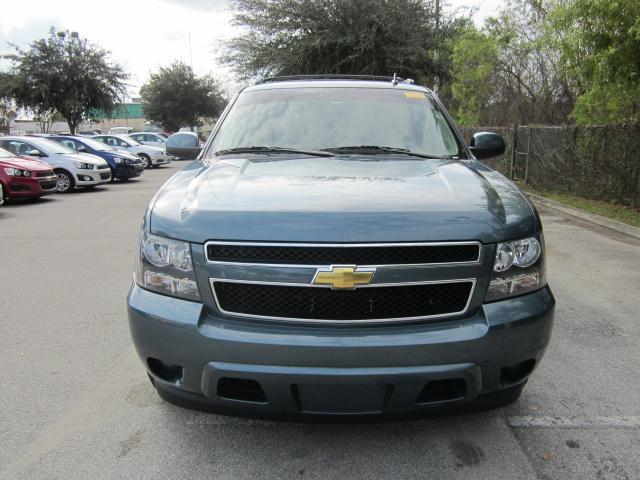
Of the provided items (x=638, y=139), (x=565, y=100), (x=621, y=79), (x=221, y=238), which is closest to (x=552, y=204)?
(x=638, y=139)

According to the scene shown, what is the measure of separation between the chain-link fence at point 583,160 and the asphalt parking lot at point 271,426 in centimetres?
718

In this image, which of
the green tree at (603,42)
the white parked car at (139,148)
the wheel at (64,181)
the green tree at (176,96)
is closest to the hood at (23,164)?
the wheel at (64,181)

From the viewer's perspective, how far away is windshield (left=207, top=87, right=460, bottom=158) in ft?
12.1

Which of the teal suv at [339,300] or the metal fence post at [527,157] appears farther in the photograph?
the metal fence post at [527,157]

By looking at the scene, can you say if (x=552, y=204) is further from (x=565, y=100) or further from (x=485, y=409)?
(x=485, y=409)

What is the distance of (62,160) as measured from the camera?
15.4 meters

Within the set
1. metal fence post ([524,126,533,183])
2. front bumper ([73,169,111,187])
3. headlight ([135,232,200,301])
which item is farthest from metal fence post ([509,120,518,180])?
headlight ([135,232,200,301])

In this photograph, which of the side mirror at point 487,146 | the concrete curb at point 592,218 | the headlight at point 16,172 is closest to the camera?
the side mirror at point 487,146

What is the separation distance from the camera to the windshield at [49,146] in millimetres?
15547

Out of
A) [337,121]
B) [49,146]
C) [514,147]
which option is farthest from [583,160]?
[49,146]

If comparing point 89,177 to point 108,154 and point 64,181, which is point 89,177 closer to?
point 64,181

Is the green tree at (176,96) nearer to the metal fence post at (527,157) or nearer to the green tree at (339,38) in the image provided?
the green tree at (339,38)

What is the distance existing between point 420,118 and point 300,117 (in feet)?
2.79

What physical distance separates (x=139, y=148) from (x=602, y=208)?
21202 millimetres
